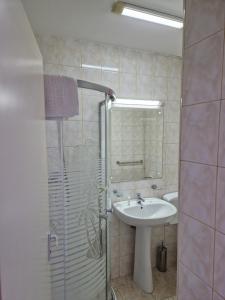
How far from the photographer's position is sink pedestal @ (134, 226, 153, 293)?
6.90 feet

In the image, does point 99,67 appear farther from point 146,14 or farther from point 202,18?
point 202,18

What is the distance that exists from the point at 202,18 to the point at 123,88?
4.52ft

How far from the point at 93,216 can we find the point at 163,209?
0.94 meters

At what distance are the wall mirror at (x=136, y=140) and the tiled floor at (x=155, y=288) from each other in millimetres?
1166

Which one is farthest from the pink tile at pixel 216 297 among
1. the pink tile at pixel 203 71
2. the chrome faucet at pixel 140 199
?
the chrome faucet at pixel 140 199

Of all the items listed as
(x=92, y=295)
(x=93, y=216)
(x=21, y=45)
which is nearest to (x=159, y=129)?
(x=93, y=216)

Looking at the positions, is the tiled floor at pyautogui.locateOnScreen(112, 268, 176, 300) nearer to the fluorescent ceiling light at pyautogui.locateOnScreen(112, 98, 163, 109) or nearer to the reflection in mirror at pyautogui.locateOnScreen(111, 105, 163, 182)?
the reflection in mirror at pyautogui.locateOnScreen(111, 105, 163, 182)

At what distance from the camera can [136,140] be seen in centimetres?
231

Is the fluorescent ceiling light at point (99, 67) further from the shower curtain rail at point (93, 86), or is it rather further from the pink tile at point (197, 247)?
the pink tile at point (197, 247)

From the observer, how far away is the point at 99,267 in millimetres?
1706

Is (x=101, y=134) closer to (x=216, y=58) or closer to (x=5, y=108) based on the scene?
(x=216, y=58)

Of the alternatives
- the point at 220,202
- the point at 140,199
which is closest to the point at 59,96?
the point at 220,202

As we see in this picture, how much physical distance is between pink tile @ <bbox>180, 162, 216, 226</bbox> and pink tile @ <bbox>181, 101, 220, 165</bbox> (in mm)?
41

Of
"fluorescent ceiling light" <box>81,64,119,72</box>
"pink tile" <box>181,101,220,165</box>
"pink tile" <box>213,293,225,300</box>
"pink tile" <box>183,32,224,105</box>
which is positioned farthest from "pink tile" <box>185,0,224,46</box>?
"fluorescent ceiling light" <box>81,64,119,72</box>
